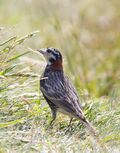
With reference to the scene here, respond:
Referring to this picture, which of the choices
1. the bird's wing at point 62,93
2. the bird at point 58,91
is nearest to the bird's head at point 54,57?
the bird at point 58,91

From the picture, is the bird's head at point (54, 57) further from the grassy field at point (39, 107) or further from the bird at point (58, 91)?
the grassy field at point (39, 107)

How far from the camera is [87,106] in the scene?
774cm

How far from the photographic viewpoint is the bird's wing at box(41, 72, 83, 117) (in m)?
7.22

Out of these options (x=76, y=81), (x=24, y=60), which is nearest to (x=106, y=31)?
(x=76, y=81)

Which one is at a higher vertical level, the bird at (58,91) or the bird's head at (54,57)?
the bird's head at (54,57)

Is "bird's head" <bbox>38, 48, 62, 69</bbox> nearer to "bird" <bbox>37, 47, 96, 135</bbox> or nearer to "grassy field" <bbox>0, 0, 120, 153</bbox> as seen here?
"bird" <bbox>37, 47, 96, 135</bbox>

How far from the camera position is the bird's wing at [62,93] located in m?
7.22

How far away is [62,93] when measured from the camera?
24.2 feet

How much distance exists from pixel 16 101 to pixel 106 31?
7294 millimetres

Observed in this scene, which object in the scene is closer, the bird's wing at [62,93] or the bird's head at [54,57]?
the bird's wing at [62,93]

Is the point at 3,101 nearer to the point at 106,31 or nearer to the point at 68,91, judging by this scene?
the point at 68,91

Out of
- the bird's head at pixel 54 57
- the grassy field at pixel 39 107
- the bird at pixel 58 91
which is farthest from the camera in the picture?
the bird's head at pixel 54 57

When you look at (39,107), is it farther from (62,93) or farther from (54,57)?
(54,57)

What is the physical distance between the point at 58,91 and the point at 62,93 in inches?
2.1
